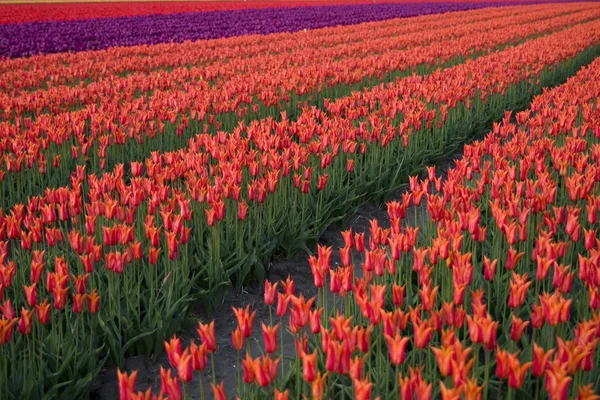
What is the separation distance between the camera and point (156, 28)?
2941 centimetres

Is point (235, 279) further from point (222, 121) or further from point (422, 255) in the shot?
point (222, 121)

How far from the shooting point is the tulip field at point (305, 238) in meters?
2.42

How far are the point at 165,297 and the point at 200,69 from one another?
9702 millimetres

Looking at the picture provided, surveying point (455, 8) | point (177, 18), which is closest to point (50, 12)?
point (177, 18)

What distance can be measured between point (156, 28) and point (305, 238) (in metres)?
27.0

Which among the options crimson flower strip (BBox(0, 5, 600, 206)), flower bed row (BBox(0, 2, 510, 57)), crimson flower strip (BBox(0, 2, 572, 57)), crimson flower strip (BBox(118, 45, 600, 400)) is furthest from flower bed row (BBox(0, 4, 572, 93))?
crimson flower strip (BBox(118, 45, 600, 400))

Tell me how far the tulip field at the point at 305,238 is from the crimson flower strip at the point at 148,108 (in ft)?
0.16

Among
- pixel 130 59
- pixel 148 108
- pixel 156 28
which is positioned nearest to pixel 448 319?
pixel 148 108

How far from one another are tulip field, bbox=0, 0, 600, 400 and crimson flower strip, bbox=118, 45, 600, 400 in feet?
0.05

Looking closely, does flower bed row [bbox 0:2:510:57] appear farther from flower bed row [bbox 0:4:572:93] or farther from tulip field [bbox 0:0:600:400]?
tulip field [bbox 0:0:600:400]

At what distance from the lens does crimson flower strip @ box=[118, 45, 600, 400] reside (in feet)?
6.83

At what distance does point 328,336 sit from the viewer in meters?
2.18

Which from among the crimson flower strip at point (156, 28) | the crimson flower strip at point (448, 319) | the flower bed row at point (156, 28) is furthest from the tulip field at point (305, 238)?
the flower bed row at point (156, 28)

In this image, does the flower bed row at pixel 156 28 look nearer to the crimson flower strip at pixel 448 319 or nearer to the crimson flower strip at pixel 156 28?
the crimson flower strip at pixel 156 28
